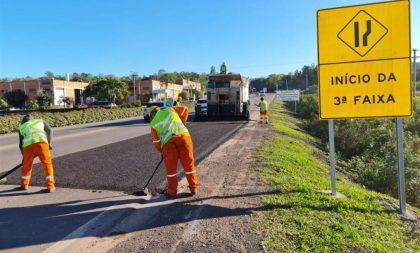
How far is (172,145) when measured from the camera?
6461mm

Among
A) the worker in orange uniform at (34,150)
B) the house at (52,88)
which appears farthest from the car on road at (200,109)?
the house at (52,88)

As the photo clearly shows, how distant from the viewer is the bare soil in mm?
4465

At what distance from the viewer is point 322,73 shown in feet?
21.4

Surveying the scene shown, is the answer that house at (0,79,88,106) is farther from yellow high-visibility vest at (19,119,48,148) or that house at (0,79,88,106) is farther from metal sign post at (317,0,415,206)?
metal sign post at (317,0,415,206)

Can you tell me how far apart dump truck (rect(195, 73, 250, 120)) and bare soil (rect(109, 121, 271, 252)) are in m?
18.1

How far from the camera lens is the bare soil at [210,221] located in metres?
4.46

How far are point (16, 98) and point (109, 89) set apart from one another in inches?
936

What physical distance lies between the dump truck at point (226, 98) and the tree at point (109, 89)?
56.6 m

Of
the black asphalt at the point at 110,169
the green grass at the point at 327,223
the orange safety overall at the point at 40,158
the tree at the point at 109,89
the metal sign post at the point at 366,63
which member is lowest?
the green grass at the point at 327,223

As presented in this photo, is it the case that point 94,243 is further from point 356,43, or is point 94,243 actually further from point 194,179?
point 356,43

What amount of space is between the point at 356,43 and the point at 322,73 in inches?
26.9

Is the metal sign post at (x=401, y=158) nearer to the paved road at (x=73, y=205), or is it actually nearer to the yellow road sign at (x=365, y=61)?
the yellow road sign at (x=365, y=61)

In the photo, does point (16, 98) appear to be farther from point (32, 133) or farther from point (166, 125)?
point (166, 125)

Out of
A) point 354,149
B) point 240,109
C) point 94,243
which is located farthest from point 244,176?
point 240,109
